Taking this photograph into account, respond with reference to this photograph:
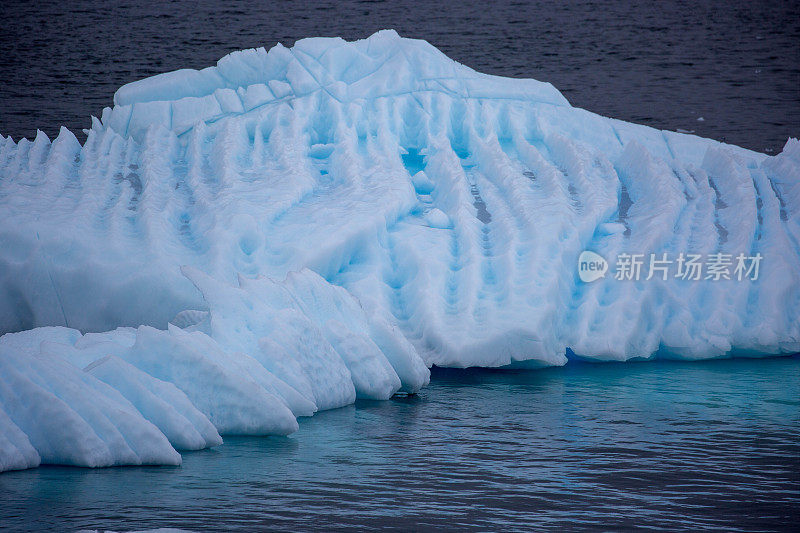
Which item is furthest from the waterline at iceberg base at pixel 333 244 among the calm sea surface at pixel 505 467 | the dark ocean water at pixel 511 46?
the dark ocean water at pixel 511 46

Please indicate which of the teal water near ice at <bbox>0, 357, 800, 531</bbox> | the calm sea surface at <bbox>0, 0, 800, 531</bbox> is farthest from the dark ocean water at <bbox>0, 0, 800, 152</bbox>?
the teal water near ice at <bbox>0, 357, 800, 531</bbox>

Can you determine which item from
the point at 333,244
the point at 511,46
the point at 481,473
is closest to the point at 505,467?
the point at 481,473

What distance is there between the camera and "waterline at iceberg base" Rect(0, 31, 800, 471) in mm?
7578

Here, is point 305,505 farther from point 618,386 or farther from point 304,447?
point 618,386

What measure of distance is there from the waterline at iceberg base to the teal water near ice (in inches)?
16.2

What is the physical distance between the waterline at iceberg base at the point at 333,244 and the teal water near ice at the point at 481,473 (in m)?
0.41

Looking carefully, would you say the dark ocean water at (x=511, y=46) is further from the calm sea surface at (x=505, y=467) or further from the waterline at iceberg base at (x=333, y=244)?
the calm sea surface at (x=505, y=467)

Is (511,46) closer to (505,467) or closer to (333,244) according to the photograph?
(333,244)

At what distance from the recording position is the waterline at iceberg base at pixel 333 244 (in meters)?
7.58

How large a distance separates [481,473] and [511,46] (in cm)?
2557

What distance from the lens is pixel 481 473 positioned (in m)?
6.76

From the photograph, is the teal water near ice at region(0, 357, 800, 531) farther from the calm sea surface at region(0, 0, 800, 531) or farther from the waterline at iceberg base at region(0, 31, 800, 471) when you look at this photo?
the waterline at iceberg base at region(0, 31, 800, 471)

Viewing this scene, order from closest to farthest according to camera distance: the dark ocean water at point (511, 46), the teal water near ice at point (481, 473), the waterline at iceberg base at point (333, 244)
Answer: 1. the teal water near ice at point (481, 473)
2. the waterline at iceberg base at point (333, 244)
3. the dark ocean water at point (511, 46)

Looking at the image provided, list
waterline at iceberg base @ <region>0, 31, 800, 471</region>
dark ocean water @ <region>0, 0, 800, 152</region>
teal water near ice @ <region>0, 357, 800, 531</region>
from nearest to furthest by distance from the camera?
teal water near ice @ <region>0, 357, 800, 531</region> → waterline at iceberg base @ <region>0, 31, 800, 471</region> → dark ocean water @ <region>0, 0, 800, 152</region>
